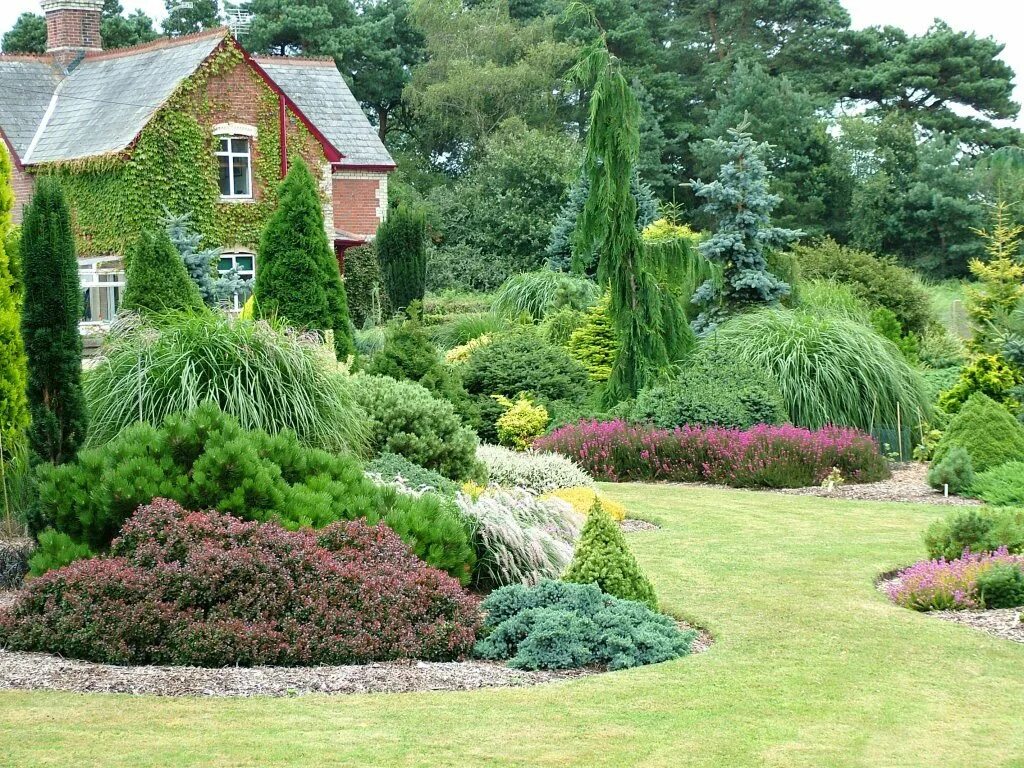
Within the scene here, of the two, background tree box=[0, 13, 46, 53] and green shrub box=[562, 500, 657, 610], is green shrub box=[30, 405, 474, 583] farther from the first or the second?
background tree box=[0, 13, 46, 53]

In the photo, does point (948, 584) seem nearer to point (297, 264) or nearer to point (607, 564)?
point (607, 564)

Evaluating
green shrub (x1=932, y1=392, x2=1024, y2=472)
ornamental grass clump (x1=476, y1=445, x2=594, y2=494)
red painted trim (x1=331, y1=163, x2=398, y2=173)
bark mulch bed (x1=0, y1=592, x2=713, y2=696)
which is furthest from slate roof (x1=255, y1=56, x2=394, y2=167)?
bark mulch bed (x1=0, y1=592, x2=713, y2=696)

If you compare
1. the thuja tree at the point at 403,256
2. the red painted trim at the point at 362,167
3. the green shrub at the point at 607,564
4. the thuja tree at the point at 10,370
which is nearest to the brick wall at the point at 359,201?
the red painted trim at the point at 362,167

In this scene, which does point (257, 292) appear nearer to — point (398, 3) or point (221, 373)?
point (221, 373)

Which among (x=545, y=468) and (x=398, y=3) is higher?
(x=398, y=3)

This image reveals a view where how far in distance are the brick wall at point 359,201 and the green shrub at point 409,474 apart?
2932cm

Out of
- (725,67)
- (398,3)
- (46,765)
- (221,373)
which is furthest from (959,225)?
(46,765)

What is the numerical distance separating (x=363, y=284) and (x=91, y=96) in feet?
28.1

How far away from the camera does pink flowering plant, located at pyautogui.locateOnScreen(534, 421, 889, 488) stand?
14016 millimetres

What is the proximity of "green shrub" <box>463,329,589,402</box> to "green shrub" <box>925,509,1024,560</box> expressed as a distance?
8.45m

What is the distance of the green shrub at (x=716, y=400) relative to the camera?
15.1 metres

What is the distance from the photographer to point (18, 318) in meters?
9.30

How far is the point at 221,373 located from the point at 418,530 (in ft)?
8.65

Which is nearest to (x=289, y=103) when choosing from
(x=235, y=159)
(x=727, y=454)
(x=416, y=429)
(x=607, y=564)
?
(x=235, y=159)
